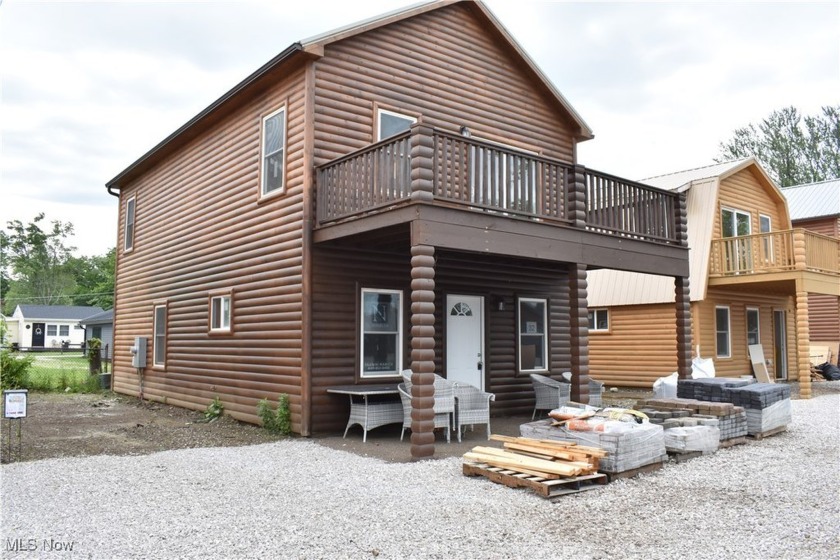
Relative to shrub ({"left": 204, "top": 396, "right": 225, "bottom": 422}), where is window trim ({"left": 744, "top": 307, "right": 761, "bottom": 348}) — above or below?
above

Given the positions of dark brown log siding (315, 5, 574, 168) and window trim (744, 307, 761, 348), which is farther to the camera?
window trim (744, 307, 761, 348)

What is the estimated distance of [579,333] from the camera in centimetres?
1020

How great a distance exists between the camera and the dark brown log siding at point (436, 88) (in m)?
10.6

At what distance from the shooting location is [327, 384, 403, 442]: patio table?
369 inches

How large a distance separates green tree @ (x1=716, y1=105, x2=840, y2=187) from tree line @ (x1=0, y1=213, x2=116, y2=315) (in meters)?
58.6

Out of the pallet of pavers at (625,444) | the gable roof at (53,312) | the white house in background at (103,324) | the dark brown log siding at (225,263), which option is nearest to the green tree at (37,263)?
the gable roof at (53,312)

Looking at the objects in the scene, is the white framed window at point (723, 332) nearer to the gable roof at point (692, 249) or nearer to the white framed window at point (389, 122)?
the gable roof at point (692, 249)

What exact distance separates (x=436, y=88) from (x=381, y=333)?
185 inches

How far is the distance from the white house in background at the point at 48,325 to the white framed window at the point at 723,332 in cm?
4940

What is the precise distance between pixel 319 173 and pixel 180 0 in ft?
16.0

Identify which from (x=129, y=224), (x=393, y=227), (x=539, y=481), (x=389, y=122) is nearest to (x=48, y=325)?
(x=129, y=224)

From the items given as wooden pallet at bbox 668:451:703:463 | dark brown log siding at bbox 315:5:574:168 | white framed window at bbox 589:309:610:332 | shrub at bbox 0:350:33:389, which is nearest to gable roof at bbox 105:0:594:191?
dark brown log siding at bbox 315:5:574:168

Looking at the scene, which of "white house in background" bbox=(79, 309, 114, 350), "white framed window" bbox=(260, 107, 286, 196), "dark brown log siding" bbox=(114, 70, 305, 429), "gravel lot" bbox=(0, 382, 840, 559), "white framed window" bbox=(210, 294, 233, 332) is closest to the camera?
"gravel lot" bbox=(0, 382, 840, 559)

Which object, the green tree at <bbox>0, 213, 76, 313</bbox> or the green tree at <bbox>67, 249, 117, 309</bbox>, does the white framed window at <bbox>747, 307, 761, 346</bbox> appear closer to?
the green tree at <bbox>67, 249, 117, 309</bbox>
